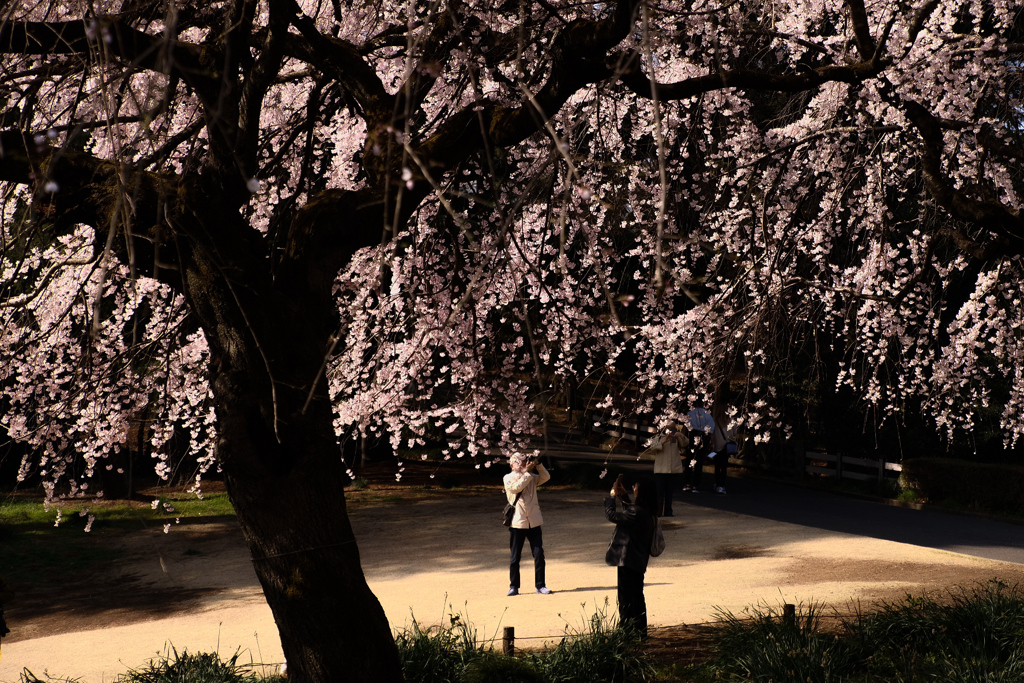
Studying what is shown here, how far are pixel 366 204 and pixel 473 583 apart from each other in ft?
21.6

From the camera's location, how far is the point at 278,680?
5.98 m

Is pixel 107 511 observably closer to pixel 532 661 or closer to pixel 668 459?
pixel 668 459

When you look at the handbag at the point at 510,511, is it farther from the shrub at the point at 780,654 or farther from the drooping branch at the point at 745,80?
the drooping branch at the point at 745,80

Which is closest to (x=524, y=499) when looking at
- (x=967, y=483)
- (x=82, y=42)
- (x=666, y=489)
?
(x=666, y=489)

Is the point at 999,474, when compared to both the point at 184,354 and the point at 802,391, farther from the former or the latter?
the point at 184,354

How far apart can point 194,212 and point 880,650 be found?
5.26 meters

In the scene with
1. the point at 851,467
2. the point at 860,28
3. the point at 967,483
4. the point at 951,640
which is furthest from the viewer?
the point at 851,467

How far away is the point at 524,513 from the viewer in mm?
8789

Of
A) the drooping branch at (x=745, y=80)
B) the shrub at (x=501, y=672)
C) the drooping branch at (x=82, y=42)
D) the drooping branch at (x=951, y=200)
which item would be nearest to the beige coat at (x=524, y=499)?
the shrub at (x=501, y=672)

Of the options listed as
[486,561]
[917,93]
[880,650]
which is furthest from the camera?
[486,561]

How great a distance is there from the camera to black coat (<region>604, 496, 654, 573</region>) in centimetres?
688

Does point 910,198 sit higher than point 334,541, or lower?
higher

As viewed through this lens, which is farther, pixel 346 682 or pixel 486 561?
pixel 486 561

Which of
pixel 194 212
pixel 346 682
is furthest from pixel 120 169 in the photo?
pixel 346 682
